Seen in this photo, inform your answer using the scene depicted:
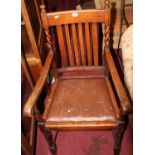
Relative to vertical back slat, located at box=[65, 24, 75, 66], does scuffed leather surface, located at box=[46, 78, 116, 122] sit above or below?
below

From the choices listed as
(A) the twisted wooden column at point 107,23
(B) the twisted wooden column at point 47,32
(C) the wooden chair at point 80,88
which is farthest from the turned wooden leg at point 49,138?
(A) the twisted wooden column at point 107,23

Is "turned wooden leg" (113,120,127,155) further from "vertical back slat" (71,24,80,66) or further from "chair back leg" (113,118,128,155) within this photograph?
"vertical back slat" (71,24,80,66)

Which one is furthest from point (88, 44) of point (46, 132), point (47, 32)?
point (46, 132)

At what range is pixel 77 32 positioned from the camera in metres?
1.40

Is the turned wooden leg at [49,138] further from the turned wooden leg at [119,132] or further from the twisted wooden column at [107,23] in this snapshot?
the twisted wooden column at [107,23]

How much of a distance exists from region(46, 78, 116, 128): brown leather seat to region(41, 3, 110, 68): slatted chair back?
16 cm

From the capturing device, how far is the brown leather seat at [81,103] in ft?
3.97

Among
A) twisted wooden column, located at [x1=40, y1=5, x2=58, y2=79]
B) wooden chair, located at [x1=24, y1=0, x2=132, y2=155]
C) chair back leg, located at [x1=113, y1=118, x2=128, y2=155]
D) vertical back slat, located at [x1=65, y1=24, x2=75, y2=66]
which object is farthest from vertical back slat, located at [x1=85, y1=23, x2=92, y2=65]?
chair back leg, located at [x1=113, y1=118, x2=128, y2=155]

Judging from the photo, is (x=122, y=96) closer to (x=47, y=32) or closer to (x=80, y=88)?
(x=80, y=88)

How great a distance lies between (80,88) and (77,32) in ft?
1.31

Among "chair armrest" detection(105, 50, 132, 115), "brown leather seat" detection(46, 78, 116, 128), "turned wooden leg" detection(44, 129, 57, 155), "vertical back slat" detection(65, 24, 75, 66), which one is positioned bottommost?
"turned wooden leg" detection(44, 129, 57, 155)

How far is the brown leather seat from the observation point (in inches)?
47.6

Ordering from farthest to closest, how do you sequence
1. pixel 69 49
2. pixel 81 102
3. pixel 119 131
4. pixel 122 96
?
1. pixel 69 49
2. pixel 81 102
3. pixel 119 131
4. pixel 122 96
